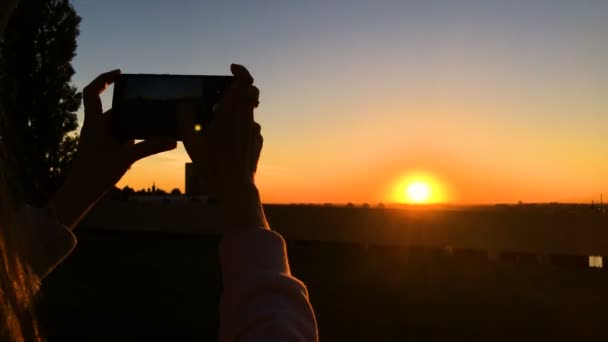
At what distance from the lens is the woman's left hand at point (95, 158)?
136cm

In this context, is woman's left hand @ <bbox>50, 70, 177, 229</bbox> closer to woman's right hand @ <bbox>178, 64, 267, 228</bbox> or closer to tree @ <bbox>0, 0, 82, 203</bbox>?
woman's right hand @ <bbox>178, 64, 267, 228</bbox>

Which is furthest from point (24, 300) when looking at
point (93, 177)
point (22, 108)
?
point (22, 108)

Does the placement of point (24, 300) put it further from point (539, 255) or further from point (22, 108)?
point (22, 108)

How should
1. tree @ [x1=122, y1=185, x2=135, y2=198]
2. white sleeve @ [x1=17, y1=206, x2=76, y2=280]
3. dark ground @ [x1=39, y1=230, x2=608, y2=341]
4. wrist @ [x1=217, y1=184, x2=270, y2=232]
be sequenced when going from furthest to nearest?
tree @ [x1=122, y1=185, x2=135, y2=198] → dark ground @ [x1=39, y1=230, x2=608, y2=341] → white sleeve @ [x1=17, y1=206, x2=76, y2=280] → wrist @ [x1=217, y1=184, x2=270, y2=232]

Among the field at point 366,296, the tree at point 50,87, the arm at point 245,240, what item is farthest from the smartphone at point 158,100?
the tree at point 50,87

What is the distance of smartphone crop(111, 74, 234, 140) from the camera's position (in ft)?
5.09

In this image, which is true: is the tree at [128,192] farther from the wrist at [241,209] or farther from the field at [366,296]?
the wrist at [241,209]

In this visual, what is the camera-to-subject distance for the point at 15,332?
74 centimetres

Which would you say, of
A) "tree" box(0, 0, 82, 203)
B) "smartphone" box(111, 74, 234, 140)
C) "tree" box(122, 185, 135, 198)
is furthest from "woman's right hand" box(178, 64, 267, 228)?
"tree" box(122, 185, 135, 198)

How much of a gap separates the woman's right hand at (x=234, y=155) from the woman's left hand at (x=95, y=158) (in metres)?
0.31

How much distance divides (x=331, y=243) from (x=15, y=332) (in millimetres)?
16712

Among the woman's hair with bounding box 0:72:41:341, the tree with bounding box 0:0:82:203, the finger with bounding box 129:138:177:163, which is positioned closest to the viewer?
the woman's hair with bounding box 0:72:41:341

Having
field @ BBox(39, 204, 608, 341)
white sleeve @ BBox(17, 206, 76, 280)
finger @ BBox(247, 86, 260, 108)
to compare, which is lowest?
white sleeve @ BBox(17, 206, 76, 280)

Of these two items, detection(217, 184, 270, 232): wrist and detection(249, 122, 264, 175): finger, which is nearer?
detection(217, 184, 270, 232): wrist
